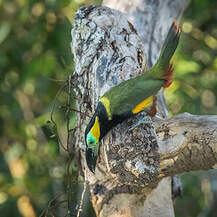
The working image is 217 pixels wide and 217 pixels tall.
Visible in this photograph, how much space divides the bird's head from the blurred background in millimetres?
1798

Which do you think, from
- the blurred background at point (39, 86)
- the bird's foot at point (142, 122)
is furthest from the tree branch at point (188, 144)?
the blurred background at point (39, 86)

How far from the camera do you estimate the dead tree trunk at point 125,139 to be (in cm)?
232

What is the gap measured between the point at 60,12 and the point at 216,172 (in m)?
2.84

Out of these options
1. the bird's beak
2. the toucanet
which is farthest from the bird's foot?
the bird's beak

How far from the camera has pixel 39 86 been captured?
15.5 ft

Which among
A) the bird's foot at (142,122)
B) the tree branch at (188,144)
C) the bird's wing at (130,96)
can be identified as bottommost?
the tree branch at (188,144)

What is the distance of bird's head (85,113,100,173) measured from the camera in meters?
2.49

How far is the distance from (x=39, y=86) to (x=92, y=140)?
2.38m

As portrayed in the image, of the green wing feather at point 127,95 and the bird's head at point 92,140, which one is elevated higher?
the green wing feather at point 127,95

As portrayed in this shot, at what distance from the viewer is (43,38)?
4895mm

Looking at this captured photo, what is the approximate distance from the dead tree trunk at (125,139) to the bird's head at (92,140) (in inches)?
2.2

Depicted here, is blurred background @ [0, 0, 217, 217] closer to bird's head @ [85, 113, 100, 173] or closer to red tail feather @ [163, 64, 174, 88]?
red tail feather @ [163, 64, 174, 88]

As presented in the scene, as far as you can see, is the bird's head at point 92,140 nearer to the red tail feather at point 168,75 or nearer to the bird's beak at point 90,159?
the bird's beak at point 90,159

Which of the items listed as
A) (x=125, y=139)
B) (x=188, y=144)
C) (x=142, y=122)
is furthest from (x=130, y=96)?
(x=188, y=144)
